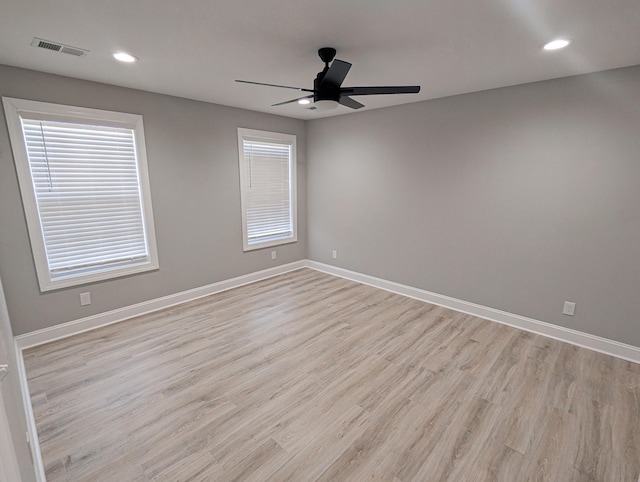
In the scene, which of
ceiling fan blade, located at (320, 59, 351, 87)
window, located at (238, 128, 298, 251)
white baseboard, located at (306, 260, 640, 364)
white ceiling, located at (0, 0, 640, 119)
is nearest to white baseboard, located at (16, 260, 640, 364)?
white baseboard, located at (306, 260, 640, 364)

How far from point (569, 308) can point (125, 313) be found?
4.79 meters

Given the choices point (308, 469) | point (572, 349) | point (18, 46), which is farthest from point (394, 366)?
point (18, 46)

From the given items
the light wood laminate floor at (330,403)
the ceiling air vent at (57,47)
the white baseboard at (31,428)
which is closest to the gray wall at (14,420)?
the white baseboard at (31,428)

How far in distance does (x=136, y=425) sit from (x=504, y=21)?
3517mm

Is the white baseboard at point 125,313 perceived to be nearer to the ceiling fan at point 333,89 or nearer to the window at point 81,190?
the window at point 81,190

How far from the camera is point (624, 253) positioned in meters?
2.67

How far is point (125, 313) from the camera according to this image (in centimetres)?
343

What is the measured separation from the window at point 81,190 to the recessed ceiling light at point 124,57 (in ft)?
2.85

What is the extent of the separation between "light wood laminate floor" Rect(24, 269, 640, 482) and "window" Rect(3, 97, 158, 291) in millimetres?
740

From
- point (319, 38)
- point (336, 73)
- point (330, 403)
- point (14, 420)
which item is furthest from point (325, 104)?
point (14, 420)

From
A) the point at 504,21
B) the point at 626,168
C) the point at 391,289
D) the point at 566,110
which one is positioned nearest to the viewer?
the point at 504,21

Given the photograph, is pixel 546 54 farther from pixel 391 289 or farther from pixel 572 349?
pixel 391 289

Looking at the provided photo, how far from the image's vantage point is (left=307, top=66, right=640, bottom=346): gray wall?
266cm

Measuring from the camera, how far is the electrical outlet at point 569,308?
2.96 m
